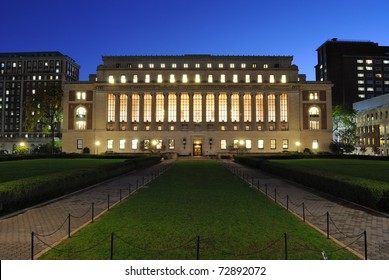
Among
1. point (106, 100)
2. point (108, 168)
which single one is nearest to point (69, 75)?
point (106, 100)

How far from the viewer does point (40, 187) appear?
17.1 m

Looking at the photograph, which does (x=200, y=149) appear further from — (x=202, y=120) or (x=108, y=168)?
(x=108, y=168)

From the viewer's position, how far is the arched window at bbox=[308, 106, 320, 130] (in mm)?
86750

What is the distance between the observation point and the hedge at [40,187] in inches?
571

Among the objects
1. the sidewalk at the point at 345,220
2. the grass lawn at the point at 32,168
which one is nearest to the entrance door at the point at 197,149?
the grass lawn at the point at 32,168

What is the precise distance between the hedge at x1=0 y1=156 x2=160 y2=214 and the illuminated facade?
197 feet

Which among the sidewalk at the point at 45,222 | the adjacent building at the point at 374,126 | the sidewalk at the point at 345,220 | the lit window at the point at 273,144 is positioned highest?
the adjacent building at the point at 374,126

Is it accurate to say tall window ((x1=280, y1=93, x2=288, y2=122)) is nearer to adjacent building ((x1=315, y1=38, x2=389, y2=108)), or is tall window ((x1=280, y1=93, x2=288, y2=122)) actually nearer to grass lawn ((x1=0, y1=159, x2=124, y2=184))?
grass lawn ((x1=0, y1=159, x2=124, y2=184))

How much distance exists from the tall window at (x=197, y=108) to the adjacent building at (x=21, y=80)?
90995 mm

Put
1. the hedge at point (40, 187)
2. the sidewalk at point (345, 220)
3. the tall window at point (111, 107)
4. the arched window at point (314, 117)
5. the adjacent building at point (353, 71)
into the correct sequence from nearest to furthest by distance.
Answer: the sidewalk at point (345, 220) < the hedge at point (40, 187) < the arched window at point (314, 117) < the tall window at point (111, 107) < the adjacent building at point (353, 71)

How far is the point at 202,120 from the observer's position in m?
87.2

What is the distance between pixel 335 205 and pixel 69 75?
562 ft

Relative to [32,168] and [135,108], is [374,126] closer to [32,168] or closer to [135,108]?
[135,108]

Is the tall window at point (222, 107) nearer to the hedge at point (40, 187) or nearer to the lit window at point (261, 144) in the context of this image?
the lit window at point (261, 144)
